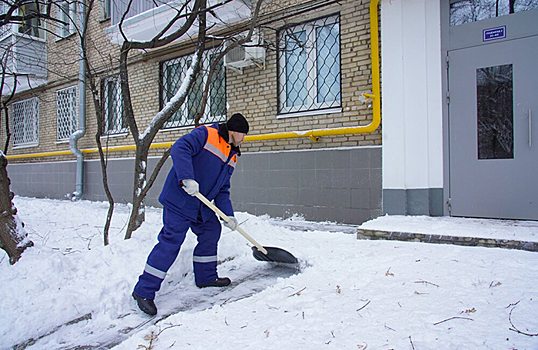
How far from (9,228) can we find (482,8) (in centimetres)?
566

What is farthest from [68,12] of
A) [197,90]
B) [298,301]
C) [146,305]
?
[298,301]

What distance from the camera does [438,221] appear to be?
4.36 m

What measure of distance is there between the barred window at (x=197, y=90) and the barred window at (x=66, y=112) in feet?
11.6

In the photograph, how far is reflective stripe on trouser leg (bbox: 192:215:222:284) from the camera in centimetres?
312

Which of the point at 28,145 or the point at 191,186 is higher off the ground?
the point at 28,145

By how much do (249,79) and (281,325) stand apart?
5121 mm

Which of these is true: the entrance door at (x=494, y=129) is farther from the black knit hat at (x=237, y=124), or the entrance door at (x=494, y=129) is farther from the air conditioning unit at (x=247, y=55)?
the black knit hat at (x=237, y=124)

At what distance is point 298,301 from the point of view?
8.27ft

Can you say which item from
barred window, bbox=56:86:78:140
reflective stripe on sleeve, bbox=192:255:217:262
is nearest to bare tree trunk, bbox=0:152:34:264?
reflective stripe on sleeve, bbox=192:255:217:262

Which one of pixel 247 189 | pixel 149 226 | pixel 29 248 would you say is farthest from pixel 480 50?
pixel 29 248

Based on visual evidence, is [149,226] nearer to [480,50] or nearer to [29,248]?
[29,248]

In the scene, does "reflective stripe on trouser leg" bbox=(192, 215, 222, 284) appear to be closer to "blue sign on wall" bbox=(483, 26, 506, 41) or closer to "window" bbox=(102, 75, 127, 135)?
"blue sign on wall" bbox=(483, 26, 506, 41)

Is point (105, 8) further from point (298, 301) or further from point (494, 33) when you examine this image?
point (298, 301)

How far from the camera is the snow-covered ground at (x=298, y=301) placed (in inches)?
79.1
